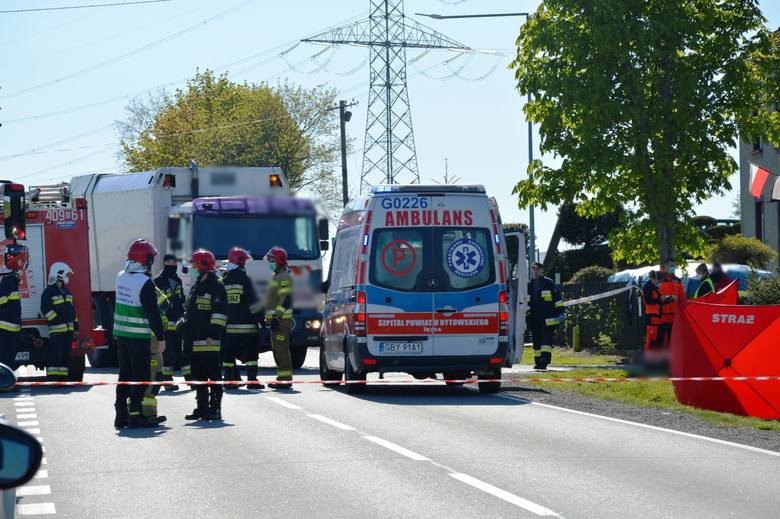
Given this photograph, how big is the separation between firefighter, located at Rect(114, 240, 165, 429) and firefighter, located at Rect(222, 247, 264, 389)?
0.78 meters

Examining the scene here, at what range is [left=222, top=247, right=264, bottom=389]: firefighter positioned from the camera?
38.6ft

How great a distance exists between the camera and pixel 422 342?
728 inches

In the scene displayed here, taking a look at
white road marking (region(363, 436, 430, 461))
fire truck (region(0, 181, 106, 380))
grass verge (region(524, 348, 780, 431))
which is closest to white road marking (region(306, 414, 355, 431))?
white road marking (region(363, 436, 430, 461))

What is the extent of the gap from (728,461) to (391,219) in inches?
288

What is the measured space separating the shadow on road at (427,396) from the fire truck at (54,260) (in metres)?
4.92

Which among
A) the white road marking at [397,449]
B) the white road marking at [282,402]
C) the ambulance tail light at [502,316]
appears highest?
the ambulance tail light at [502,316]

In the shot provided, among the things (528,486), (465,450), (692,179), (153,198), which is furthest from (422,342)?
(692,179)

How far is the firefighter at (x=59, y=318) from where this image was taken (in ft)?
70.5

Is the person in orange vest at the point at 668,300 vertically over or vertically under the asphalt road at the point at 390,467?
over

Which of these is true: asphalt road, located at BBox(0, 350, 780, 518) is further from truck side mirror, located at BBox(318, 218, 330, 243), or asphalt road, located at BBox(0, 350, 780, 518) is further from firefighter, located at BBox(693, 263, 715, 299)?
firefighter, located at BBox(693, 263, 715, 299)

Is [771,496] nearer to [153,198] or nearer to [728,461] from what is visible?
[728,461]

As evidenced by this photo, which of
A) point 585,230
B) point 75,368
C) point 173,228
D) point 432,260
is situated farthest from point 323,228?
point 585,230

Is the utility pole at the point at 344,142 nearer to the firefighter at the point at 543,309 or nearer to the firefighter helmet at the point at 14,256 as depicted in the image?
the firefighter helmet at the point at 14,256

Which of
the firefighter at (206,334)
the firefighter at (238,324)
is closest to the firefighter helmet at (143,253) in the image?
the firefighter at (206,334)
